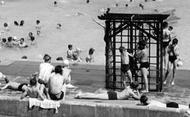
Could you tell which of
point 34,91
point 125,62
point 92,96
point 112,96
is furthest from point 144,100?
point 125,62

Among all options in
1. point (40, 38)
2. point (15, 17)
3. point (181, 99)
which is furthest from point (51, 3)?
point (181, 99)

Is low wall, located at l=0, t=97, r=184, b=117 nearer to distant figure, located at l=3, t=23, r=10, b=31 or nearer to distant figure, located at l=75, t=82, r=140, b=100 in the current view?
distant figure, located at l=75, t=82, r=140, b=100

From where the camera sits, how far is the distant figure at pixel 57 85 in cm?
1370

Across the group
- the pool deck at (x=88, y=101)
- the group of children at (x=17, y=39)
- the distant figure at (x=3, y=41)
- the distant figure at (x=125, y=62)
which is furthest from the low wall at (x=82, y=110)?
the distant figure at (x=3, y=41)

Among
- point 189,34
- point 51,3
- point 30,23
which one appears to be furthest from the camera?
point 51,3

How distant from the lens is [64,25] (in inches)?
1436

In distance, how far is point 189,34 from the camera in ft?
108

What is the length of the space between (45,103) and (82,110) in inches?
38.0

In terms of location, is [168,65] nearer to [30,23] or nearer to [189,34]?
[189,34]

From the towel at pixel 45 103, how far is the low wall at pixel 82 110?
9 centimetres

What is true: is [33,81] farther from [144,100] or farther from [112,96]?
[144,100]

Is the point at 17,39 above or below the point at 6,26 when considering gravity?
below

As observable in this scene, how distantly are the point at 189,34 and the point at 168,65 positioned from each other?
1629cm

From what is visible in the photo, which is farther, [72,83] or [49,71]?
[72,83]
